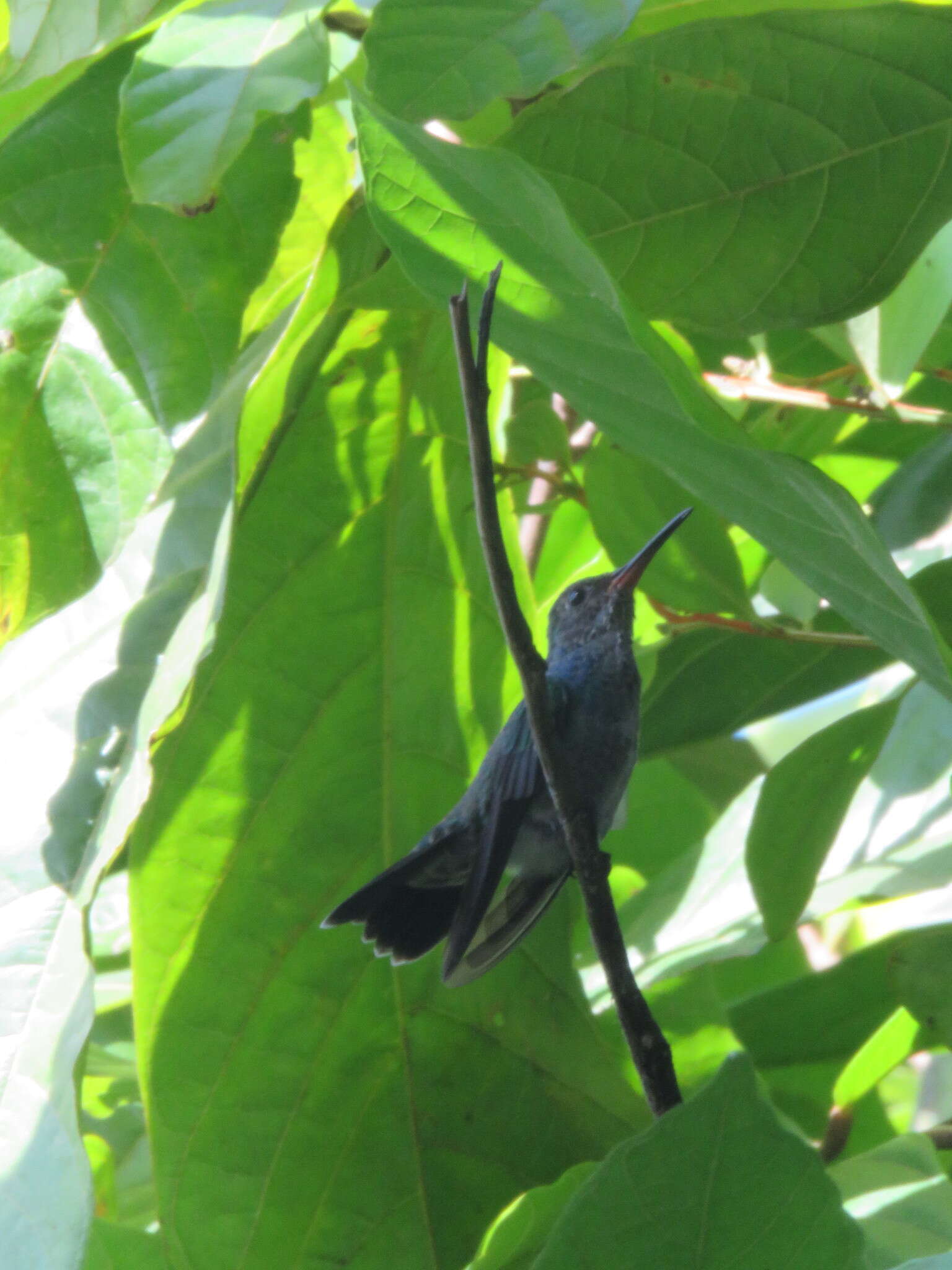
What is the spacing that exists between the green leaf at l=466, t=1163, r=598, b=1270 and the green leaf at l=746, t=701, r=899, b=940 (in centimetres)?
53

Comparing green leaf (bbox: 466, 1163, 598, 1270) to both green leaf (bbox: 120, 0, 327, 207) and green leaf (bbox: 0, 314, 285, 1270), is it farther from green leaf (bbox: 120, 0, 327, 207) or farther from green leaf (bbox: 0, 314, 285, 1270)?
green leaf (bbox: 120, 0, 327, 207)

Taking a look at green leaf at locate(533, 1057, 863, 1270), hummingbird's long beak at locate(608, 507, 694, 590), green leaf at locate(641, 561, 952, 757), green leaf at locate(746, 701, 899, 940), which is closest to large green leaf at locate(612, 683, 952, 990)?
green leaf at locate(641, 561, 952, 757)

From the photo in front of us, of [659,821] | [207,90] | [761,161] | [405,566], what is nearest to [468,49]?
[207,90]

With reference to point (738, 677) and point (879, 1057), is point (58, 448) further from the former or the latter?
point (879, 1057)

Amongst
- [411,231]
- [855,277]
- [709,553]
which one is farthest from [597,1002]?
[411,231]

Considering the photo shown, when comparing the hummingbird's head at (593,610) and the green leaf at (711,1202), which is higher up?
the hummingbird's head at (593,610)

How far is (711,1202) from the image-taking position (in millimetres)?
1152

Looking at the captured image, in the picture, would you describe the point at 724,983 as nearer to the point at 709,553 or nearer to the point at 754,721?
the point at 754,721

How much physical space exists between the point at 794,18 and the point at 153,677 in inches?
43.1

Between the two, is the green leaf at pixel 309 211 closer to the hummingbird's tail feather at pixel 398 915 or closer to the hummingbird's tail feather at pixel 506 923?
the hummingbird's tail feather at pixel 398 915

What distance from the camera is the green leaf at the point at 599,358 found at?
114cm

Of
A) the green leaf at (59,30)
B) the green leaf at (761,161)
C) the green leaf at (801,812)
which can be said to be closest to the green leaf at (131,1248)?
the green leaf at (801,812)

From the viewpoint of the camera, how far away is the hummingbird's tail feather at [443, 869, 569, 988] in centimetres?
175

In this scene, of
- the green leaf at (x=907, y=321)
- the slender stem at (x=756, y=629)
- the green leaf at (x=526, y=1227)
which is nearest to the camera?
the green leaf at (x=526, y=1227)
